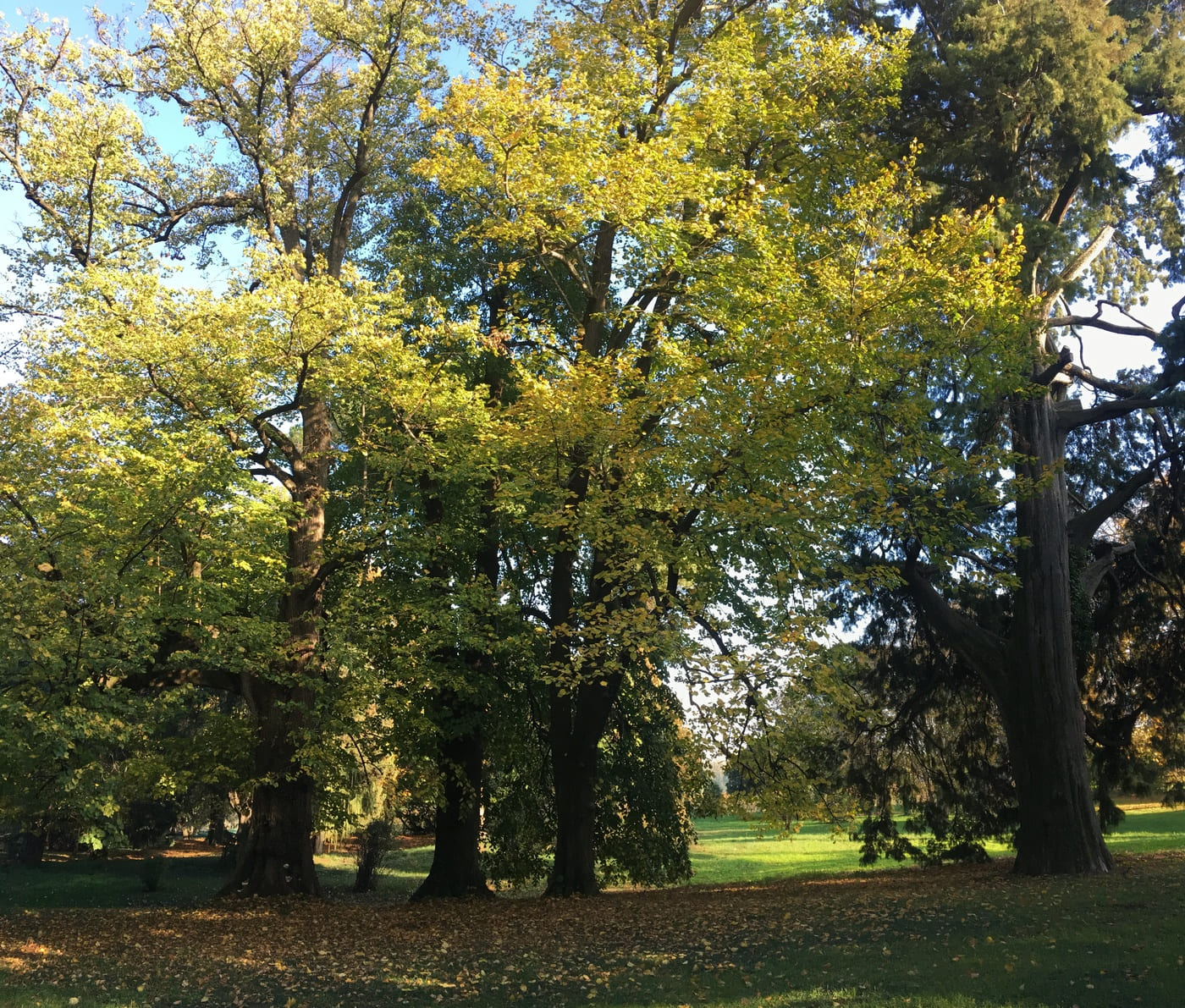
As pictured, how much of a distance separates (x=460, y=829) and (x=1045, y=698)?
10918 mm

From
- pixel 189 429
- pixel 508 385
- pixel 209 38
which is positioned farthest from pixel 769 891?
pixel 209 38

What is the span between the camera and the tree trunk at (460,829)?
57.9 ft

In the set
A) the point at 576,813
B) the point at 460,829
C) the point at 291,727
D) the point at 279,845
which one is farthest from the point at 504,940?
the point at 460,829

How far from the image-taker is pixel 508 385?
18.4 meters

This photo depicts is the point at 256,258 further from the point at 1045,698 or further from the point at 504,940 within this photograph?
the point at 1045,698

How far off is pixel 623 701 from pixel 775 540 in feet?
19.9

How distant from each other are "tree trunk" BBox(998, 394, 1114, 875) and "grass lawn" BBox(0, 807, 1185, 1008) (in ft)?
2.97

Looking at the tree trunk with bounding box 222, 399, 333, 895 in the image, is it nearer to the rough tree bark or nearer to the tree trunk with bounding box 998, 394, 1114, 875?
the rough tree bark

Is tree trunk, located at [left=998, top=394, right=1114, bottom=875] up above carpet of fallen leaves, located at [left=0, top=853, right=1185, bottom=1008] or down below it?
above

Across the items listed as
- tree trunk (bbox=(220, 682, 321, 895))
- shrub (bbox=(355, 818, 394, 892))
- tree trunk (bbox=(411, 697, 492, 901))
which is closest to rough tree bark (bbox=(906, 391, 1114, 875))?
tree trunk (bbox=(411, 697, 492, 901))

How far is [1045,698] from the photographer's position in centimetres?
1563

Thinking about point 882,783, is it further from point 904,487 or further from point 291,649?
point 291,649

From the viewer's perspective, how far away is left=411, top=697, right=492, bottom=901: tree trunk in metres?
17.7

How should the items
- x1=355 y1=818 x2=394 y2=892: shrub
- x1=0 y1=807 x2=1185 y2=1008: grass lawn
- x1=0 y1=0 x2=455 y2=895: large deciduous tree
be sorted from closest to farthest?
x1=0 y1=807 x2=1185 y2=1008: grass lawn
x1=0 y1=0 x2=455 y2=895: large deciduous tree
x1=355 y1=818 x2=394 y2=892: shrub
